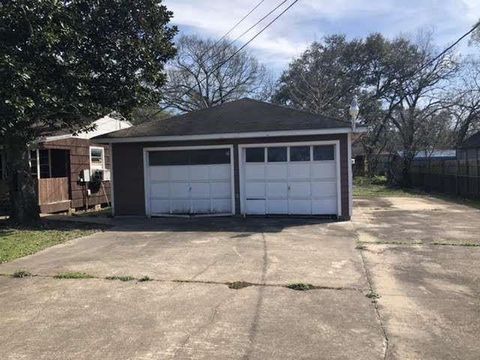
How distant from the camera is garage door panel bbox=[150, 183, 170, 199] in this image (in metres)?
17.3

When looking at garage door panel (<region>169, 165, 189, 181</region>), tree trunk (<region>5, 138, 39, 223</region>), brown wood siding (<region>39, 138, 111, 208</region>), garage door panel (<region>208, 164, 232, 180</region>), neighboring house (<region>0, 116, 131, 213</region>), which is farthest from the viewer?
brown wood siding (<region>39, 138, 111, 208</region>)

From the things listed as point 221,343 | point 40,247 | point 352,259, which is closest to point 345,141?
point 352,259

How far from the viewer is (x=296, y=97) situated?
45.5 m

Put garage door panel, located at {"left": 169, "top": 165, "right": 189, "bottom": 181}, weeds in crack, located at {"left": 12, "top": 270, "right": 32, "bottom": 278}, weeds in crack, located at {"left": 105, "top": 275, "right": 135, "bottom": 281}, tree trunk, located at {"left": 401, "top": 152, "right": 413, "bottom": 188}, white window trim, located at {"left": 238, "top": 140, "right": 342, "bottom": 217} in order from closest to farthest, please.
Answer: weeds in crack, located at {"left": 105, "top": 275, "right": 135, "bottom": 281} → weeds in crack, located at {"left": 12, "top": 270, "right": 32, "bottom": 278} → white window trim, located at {"left": 238, "top": 140, "right": 342, "bottom": 217} → garage door panel, located at {"left": 169, "top": 165, "right": 189, "bottom": 181} → tree trunk, located at {"left": 401, "top": 152, "right": 413, "bottom": 188}

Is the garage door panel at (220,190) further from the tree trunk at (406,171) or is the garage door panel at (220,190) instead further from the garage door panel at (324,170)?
the tree trunk at (406,171)

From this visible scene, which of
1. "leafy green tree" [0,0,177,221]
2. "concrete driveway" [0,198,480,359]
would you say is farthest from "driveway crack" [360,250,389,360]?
Answer: "leafy green tree" [0,0,177,221]

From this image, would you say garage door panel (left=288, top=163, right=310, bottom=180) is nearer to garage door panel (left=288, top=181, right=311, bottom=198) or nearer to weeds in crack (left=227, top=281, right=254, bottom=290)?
garage door panel (left=288, top=181, right=311, bottom=198)

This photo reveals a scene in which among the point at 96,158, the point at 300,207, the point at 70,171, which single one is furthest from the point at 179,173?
the point at 96,158

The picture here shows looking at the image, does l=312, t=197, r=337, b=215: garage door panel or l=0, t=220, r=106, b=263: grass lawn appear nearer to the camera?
l=0, t=220, r=106, b=263: grass lawn

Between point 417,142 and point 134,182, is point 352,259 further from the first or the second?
point 417,142

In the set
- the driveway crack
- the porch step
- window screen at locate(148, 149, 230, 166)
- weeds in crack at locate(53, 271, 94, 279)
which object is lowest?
the driveway crack

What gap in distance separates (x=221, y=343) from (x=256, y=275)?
304cm

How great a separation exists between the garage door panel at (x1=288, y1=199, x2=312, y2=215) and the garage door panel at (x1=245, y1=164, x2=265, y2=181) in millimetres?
1218

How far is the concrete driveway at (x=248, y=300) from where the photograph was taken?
5.18 meters
